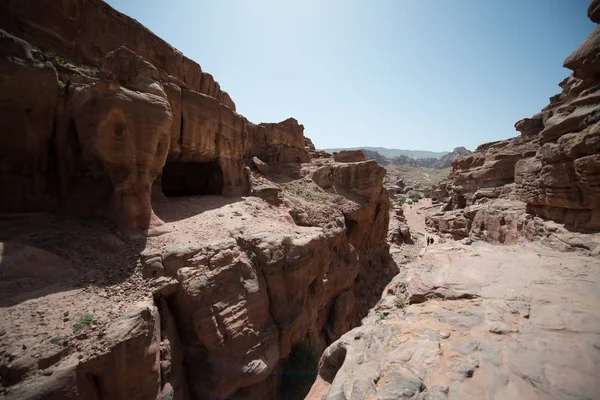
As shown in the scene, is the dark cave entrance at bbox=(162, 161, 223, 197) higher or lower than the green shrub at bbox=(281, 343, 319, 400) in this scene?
higher

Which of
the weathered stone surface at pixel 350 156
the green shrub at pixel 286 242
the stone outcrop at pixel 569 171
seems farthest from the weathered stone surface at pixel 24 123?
the weathered stone surface at pixel 350 156

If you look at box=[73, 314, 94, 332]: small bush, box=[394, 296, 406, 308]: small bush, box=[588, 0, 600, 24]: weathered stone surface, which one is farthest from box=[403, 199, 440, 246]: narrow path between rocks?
box=[73, 314, 94, 332]: small bush

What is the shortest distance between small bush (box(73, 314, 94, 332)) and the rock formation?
0.9 inches

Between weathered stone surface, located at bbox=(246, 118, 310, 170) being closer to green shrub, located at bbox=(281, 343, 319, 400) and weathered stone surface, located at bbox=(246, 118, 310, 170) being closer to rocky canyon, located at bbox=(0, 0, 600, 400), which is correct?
rocky canyon, located at bbox=(0, 0, 600, 400)

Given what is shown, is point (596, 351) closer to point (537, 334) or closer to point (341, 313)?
point (537, 334)

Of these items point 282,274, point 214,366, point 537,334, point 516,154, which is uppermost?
point 516,154

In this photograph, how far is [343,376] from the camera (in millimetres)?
3641

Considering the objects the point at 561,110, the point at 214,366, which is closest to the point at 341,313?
the point at 214,366

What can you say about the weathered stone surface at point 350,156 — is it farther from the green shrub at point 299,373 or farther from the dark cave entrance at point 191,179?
the green shrub at point 299,373

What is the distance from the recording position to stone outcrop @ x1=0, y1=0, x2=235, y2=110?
30.8ft

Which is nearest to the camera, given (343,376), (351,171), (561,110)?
(343,376)

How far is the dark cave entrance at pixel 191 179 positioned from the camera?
14641mm

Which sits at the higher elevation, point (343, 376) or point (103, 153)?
point (103, 153)

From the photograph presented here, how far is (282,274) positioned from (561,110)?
11.4 meters
